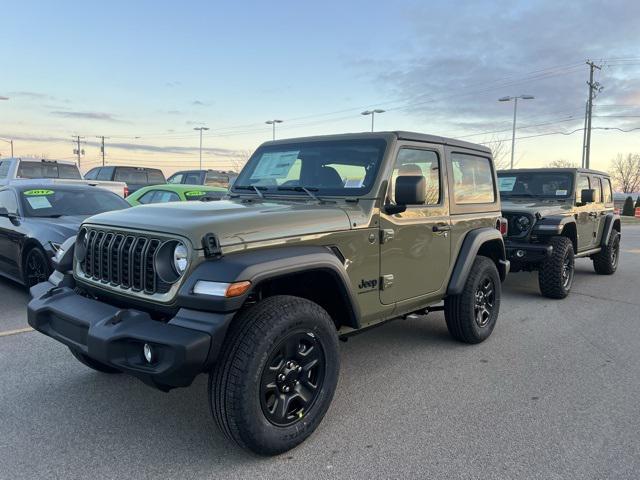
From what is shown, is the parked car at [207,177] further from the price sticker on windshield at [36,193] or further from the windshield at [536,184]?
the windshield at [536,184]

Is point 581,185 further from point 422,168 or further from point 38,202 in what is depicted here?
point 38,202

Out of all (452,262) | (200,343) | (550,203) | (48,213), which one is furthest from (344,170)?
(550,203)

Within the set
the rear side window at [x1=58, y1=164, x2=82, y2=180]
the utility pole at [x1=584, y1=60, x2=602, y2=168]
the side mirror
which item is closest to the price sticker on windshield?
the rear side window at [x1=58, y1=164, x2=82, y2=180]

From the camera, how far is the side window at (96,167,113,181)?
16112mm

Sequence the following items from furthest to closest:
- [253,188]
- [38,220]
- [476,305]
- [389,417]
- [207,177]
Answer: [207,177], [38,220], [476,305], [253,188], [389,417]

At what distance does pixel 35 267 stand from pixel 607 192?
31.6 ft

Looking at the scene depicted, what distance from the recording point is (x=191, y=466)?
284cm

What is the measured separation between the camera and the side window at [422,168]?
13.0 ft

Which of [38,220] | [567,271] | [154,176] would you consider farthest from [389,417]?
[154,176]

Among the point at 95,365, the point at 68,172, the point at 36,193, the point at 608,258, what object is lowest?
the point at 95,365

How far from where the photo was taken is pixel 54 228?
6168 mm

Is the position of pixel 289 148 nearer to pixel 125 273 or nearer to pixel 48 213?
pixel 125 273

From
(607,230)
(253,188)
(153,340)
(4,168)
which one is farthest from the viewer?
(4,168)

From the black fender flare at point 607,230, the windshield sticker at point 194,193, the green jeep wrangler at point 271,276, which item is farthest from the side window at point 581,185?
the windshield sticker at point 194,193
